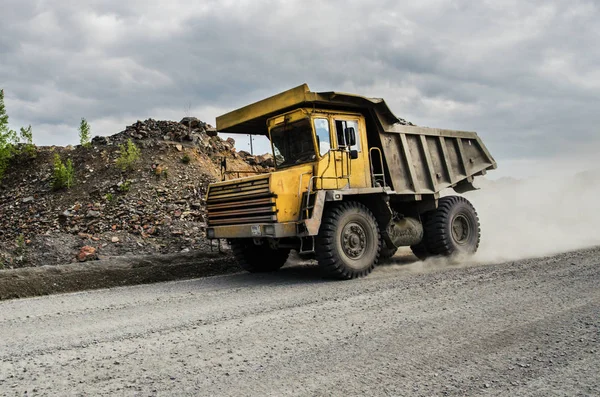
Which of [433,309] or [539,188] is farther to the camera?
[539,188]

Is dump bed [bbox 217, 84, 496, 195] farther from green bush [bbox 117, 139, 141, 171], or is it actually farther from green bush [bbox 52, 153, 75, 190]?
green bush [bbox 52, 153, 75, 190]

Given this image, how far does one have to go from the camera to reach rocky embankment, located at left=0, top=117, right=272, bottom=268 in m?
11.7

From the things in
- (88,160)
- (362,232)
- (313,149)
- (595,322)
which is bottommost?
(595,322)

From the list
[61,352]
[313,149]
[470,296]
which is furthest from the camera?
[313,149]

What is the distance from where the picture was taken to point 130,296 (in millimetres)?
7527

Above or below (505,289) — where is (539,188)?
above

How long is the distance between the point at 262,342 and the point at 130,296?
3.61 m

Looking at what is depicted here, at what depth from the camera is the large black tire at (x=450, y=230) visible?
10273 mm

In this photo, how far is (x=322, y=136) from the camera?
852 cm

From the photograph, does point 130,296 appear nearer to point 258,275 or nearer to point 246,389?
point 258,275

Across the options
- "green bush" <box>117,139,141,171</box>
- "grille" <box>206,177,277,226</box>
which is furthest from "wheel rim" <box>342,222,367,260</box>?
"green bush" <box>117,139,141,171</box>

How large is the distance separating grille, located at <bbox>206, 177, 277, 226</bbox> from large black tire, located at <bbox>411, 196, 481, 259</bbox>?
12.9 feet

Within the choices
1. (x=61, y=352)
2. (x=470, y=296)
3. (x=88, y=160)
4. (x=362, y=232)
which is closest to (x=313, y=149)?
(x=362, y=232)

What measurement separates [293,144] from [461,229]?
4.16 metres
